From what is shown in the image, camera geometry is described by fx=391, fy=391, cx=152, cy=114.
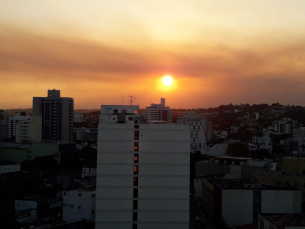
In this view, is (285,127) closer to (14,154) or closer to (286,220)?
(14,154)

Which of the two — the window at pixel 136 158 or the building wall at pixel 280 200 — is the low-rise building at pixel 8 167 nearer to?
the window at pixel 136 158

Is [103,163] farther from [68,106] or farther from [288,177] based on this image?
[68,106]

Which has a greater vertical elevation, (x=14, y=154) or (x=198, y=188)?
(x=14, y=154)

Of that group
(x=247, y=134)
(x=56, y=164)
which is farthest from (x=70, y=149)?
(x=247, y=134)

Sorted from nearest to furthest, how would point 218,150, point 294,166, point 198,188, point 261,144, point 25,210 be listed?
point 25,210, point 198,188, point 294,166, point 218,150, point 261,144

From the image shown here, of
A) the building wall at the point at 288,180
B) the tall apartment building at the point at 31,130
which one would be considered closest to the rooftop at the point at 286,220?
the building wall at the point at 288,180

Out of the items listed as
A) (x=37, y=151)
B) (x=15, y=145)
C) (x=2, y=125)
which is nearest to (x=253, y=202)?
(x=37, y=151)
